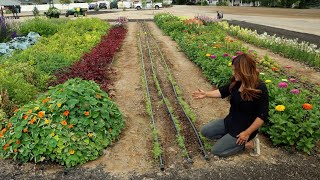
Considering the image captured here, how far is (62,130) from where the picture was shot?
4.38 meters

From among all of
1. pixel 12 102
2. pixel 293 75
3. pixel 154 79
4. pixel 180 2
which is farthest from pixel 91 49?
Result: pixel 180 2

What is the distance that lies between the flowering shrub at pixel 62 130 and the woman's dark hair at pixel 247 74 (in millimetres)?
2018

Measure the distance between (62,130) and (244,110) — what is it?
7.99 ft

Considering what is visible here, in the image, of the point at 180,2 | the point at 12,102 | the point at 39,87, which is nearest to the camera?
the point at 12,102

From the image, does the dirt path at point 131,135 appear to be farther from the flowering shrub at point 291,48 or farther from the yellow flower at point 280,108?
the flowering shrub at point 291,48

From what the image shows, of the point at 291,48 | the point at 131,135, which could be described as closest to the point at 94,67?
the point at 131,135

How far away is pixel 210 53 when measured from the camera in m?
8.66

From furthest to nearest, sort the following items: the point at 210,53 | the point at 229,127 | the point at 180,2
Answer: the point at 180,2
the point at 210,53
the point at 229,127

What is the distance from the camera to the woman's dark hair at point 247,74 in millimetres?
3865

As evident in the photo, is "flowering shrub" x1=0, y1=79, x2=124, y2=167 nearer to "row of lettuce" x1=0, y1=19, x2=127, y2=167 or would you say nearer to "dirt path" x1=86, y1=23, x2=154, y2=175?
"row of lettuce" x1=0, y1=19, x2=127, y2=167

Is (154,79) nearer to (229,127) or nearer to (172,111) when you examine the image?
(172,111)

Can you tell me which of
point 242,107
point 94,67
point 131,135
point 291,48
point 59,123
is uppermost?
point 291,48

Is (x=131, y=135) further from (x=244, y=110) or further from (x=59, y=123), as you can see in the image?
(x=244, y=110)

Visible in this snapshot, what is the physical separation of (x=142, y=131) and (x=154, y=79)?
2.93 metres
